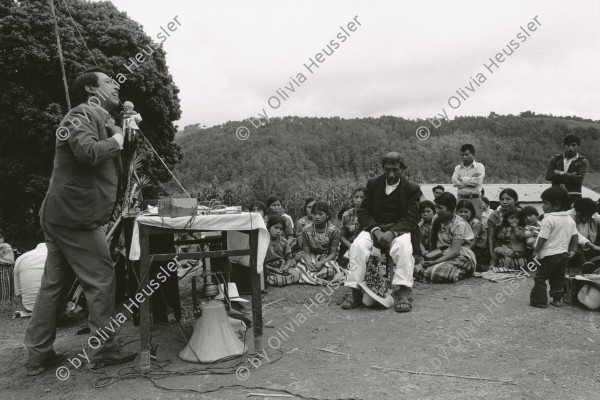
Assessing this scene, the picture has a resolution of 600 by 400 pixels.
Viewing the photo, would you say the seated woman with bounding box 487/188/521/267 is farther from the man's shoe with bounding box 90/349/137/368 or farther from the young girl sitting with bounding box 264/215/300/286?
the man's shoe with bounding box 90/349/137/368

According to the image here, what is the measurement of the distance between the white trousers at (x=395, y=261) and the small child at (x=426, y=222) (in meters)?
1.99

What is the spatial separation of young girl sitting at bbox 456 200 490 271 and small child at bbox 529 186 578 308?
1.94 meters

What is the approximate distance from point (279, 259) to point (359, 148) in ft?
101

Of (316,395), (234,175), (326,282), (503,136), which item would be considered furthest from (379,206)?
(503,136)

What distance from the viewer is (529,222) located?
6.46m

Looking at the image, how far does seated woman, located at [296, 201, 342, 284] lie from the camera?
21.0ft

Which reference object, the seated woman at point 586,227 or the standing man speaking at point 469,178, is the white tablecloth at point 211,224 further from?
the standing man speaking at point 469,178

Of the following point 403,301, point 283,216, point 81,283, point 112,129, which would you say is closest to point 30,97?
point 283,216

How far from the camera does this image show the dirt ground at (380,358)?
290cm

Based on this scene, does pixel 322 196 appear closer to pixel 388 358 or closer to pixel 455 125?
pixel 388 358

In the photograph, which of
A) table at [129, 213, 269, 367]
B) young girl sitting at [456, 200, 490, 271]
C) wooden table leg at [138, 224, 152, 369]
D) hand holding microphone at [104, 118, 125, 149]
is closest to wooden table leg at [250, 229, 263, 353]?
table at [129, 213, 269, 367]

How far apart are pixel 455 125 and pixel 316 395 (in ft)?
142

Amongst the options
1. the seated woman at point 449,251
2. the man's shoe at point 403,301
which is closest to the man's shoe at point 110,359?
the man's shoe at point 403,301

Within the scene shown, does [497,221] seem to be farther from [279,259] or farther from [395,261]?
[279,259]
